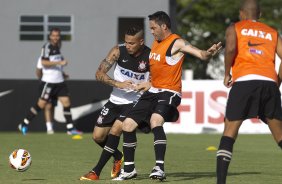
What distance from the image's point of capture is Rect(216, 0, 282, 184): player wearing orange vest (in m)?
10.3

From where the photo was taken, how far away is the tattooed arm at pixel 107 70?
40.3ft

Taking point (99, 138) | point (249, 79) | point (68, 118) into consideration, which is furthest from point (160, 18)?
point (68, 118)

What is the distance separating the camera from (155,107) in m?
12.4

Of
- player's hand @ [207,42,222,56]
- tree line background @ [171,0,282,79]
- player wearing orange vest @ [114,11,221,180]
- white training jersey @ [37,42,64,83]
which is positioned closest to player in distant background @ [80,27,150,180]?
player wearing orange vest @ [114,11,221,180]

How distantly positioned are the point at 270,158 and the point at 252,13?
6.56 meters

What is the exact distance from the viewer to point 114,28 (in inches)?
1219

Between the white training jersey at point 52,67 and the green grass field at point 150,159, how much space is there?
1.37 metres

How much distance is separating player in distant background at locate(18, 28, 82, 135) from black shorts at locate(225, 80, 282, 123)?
13.7 m

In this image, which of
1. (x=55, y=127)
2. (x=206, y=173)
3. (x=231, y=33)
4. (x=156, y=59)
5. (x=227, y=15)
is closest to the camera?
(x=231, y=33)

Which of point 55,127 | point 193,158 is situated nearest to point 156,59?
point 193,158

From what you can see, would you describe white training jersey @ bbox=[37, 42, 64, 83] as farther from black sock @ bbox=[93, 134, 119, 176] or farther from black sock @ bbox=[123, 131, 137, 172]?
black sock @ bbox=[123, 131, 137, 172]

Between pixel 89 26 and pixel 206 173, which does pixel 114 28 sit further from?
pixel 206 173

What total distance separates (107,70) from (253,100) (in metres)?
2.81

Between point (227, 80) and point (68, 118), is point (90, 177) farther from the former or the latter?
point (68, 118)
